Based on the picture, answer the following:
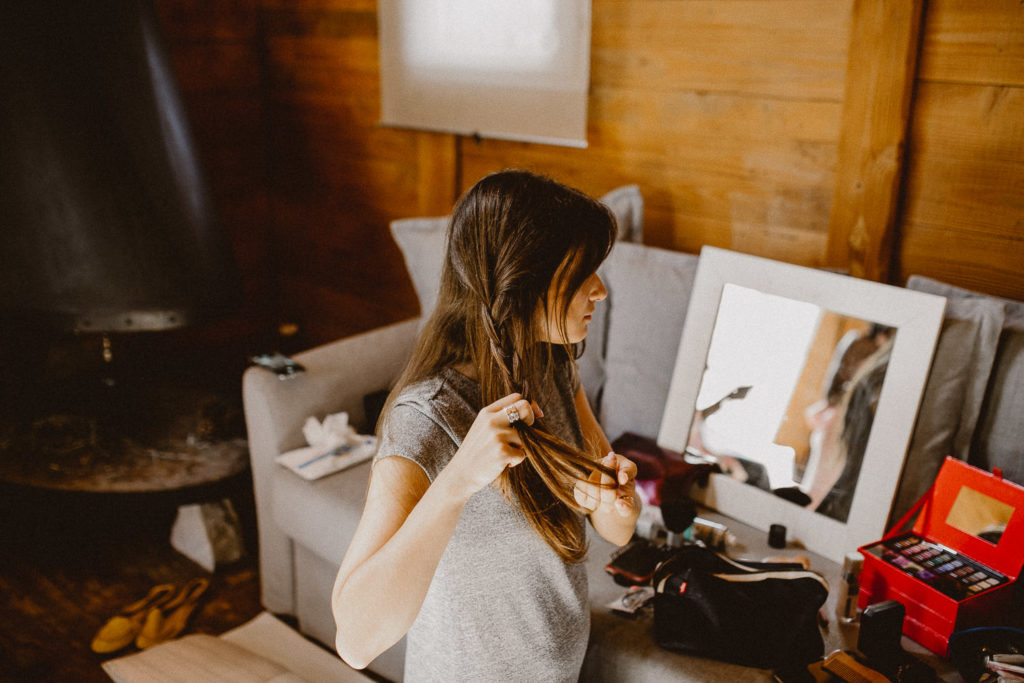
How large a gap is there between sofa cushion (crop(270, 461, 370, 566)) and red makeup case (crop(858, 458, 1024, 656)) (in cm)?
109

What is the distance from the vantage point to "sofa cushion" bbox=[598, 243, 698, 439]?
1973 millimetres

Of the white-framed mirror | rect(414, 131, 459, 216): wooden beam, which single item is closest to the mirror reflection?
the white-framed mirror

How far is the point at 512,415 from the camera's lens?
2.96ft

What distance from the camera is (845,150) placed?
1963mm

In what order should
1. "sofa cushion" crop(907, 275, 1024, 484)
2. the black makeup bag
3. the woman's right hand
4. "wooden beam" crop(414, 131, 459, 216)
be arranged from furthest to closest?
1. "wooden beam" crop(414, 131, 459, 216)
2. "sofa cushion" crop(907, 275, 1024, 484)
3. the black makeup bag
4. the woman's right hand

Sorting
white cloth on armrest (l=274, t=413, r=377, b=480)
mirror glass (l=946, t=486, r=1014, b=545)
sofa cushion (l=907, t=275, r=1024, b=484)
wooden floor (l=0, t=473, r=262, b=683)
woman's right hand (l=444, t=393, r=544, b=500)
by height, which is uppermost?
woman's right hand (l=444, t=393, r=544, b=500)

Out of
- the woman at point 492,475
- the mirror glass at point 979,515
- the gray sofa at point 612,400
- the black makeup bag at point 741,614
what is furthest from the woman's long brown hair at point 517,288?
the mirror glass at point 979,515

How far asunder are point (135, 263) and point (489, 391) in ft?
5.33

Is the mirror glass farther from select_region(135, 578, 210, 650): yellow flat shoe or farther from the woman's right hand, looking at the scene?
select_region(135, 578, 210, 650): yellow flat shoe

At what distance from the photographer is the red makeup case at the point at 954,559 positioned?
1.39 metres

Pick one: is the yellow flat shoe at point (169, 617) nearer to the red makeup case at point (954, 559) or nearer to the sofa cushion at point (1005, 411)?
the red makeup case at point (954, 559)

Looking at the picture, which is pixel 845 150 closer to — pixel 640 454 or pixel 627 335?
pixel 627 335

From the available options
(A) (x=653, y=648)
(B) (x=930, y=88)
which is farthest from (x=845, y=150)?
(A) (x=653, y=648)

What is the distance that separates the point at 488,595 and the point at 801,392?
3.10 feet
